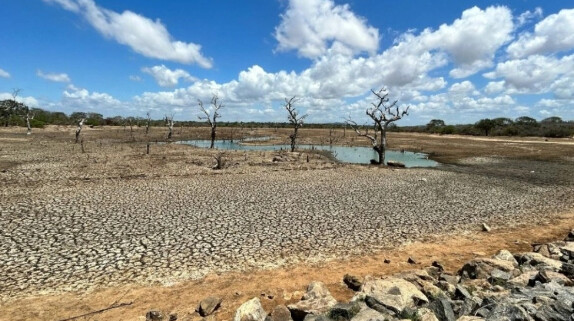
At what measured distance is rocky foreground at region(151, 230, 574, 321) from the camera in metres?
8.23

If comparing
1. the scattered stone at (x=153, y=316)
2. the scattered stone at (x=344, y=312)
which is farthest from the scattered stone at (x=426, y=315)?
the scattered stone at (x=153, y=316)

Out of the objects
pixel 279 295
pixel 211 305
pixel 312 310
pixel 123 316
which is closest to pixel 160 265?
pixel 123 316

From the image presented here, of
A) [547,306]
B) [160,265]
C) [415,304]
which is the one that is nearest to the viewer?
[547,306]

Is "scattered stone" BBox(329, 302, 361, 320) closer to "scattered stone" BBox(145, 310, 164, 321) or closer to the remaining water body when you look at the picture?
"scattered stone" BBox(145, 310, 164, 321)

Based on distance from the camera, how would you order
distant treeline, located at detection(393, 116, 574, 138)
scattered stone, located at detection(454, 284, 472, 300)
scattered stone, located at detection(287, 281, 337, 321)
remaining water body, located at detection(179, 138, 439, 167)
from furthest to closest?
distant treeline, located at detection(393, 116, 574, 138) → remaining water body, located at detection(179, 138, 439, 167) → scattered stone, located at detection(454, 284, 472, 300) → scattered stone, located at detection(287, 281, 337, 321)

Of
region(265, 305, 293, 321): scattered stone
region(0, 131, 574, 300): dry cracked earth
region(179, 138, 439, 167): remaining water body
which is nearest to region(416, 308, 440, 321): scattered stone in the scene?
region(265, 305, 293, 321): scattered stone

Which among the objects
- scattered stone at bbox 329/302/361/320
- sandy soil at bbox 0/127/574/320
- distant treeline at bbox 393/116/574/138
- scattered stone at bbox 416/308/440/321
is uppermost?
distant treeline at bbox 393/116/574/138

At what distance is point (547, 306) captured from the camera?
8.41 metres

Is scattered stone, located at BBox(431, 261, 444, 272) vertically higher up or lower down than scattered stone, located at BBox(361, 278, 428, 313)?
lower down

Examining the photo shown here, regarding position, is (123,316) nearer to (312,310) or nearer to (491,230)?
(312,310)

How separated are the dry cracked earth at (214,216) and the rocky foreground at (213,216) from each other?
67mm

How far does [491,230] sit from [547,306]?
10.4 metres

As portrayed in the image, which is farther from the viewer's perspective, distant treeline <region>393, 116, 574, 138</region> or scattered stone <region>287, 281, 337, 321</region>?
distant treeline <region>393, 116, 574, 138</region>

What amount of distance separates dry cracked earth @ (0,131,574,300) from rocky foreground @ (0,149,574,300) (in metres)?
0.07
